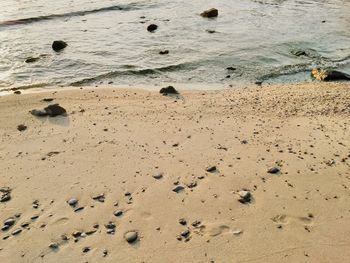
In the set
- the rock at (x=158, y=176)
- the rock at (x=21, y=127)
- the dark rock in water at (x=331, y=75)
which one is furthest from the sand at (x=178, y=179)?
the dark rock in water at (x=331, y=75)

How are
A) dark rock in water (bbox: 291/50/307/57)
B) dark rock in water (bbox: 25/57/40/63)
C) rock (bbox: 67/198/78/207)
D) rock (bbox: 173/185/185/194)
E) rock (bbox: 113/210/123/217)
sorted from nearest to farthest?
1. rock (bbox: 113/210/123/217)
2. rock (bbox: 67/198/78/207)
3. rock (bbox: 173/185/185/194)
4. dark rock in water (bbox: 25/57/40/63)
5. dark rock in water (bbox: 291/50/307/57)

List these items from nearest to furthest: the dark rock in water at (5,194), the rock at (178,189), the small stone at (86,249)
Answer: the small stone at (86,249)
the dark rock in water at (5,194)
the rock at (178,189)

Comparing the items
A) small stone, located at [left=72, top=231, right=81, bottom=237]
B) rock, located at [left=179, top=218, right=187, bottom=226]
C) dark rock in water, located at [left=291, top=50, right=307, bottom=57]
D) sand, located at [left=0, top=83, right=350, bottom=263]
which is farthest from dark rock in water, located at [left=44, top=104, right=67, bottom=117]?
dark rock in water, located at [left=291, top=50, right=307, bottom=57]

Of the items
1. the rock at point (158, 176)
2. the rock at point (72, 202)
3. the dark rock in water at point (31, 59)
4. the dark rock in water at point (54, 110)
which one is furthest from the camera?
the dark rock in water at point (31, 59)

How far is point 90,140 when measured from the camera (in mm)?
8344

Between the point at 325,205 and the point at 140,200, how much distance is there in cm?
285

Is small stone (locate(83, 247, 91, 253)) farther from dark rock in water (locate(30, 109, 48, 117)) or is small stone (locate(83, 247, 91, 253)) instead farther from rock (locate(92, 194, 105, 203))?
dark rock in water (locate(30, 109, 48, 117))

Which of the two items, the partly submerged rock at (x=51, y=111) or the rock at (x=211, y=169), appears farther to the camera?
the partly submerged rock at (x=51, y=111)

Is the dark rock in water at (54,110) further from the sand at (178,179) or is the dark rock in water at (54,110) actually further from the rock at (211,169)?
the rock at (211,169)

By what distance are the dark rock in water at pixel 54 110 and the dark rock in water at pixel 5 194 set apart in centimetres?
292

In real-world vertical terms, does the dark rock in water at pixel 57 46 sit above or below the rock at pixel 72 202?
below

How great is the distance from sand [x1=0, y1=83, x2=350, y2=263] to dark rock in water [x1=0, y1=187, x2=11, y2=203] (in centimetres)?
12

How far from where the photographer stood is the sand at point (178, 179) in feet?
18.4

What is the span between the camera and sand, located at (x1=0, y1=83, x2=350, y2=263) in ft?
18.4
